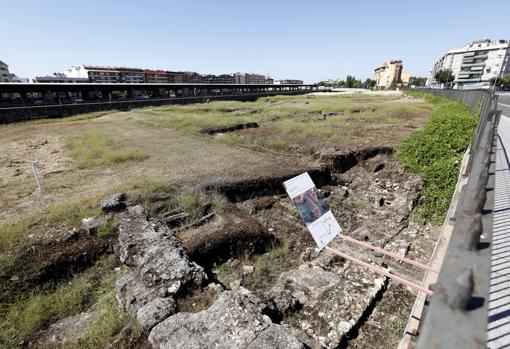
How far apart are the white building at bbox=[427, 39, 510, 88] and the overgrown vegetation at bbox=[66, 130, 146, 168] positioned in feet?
265

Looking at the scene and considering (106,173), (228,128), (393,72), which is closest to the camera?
(106,173)

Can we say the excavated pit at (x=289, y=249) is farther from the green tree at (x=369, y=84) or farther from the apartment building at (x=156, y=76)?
the green tree at (x=369, y=84)

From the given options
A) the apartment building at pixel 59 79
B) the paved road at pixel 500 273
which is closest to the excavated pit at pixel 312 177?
the paved road at pixel 500 273

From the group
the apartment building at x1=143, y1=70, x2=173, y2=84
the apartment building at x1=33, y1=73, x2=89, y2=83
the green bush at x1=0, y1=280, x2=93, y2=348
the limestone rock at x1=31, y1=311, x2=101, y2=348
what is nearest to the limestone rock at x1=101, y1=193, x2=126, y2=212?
the green bush at x1=0, y1=280, x2=93, y2=348

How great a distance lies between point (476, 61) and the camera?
72938 mm

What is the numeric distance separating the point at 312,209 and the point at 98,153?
10.7 m

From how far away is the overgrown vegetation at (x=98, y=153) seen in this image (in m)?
9.85

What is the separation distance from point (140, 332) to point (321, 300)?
2.32 meters

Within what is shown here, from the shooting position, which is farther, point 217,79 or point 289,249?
point 217,79

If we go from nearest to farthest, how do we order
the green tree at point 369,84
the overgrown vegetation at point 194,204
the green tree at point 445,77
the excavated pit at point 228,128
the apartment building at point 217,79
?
1. the overgrown vegetation at point 194,204
2. the excavated pit at point 228,128
3. the green tree at point 445,77
4. the apartment building at point 217,79
5. the green tree at point 369,84

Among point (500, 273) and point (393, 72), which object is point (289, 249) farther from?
point (393, 72)

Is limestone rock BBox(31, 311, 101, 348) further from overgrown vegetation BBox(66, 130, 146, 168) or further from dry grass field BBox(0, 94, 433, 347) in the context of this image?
overgrown vegetation BBox(66, 130, 146, 168)

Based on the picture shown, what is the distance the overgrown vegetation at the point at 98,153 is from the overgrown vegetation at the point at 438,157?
997cm

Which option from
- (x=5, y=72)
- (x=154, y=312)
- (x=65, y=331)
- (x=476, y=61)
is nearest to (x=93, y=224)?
(x=65, y=331)
